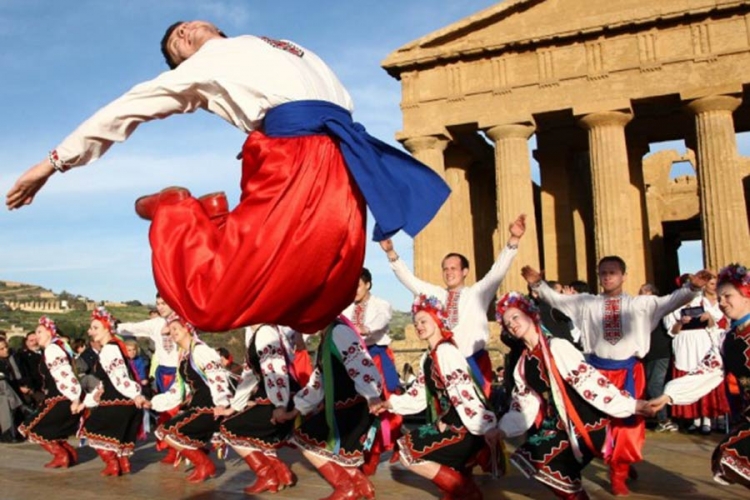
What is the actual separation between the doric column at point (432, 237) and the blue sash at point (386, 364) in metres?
15.9

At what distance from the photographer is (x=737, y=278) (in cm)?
456

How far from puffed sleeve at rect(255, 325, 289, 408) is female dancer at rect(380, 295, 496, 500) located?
1.04 m

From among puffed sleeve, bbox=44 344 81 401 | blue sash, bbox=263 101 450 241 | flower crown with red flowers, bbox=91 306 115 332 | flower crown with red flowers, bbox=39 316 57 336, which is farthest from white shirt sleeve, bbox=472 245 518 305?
flower crown with red flowers, bbox=39 316 57 336

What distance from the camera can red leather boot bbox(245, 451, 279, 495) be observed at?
6.13m

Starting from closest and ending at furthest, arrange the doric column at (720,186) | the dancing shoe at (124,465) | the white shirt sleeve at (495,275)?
the white shirt sleeve at (495,275) < the dancing shoe at (124,465) < the doric column at (720,186)

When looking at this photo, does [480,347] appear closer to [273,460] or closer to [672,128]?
[273,460]

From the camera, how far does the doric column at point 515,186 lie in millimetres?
23391

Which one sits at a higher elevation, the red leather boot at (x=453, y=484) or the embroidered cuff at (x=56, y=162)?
the embroidered cuff at (x=56, y=162)

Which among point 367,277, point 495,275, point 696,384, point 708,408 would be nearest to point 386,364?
point 367,277

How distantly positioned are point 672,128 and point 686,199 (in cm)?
534

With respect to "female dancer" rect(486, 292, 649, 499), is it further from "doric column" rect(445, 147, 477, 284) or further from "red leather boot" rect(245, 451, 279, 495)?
"doric column" rect(445, 147, 477, 284)

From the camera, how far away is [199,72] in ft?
9.59

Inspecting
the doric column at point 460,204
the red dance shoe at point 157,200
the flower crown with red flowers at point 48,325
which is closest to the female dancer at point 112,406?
the flower crown with red flowers at point 48,325

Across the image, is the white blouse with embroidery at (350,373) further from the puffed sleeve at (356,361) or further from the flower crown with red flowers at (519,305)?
the flower crown with red flowers at (519,305)
